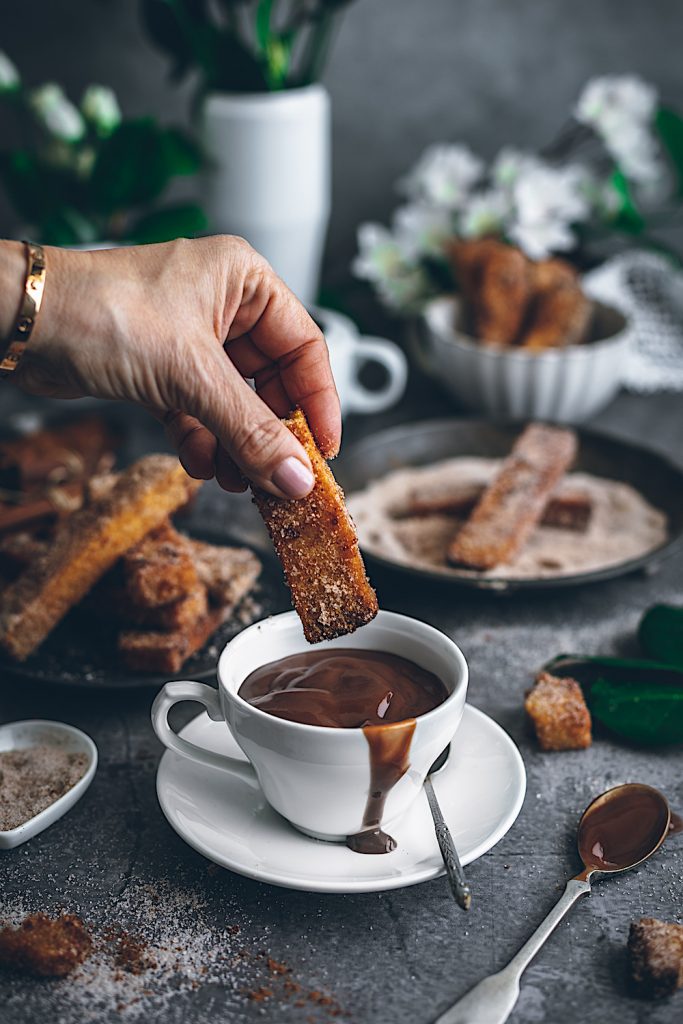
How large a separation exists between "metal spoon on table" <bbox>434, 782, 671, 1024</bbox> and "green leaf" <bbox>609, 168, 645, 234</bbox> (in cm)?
162

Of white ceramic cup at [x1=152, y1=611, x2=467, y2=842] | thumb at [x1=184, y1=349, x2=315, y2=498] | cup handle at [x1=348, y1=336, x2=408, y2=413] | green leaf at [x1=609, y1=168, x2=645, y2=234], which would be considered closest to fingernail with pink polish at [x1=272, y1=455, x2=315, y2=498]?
thumb at [x1=184, y1=349, x2=315, y2=498]

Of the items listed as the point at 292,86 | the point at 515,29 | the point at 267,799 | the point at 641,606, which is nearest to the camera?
the point at 267,799

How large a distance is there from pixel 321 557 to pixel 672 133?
1807 mm

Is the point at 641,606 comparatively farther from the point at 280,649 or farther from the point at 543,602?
the point at 280,649

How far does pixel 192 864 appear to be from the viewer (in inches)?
43.0

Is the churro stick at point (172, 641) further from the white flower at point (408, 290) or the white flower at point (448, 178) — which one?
the white flower at point (448, 178)

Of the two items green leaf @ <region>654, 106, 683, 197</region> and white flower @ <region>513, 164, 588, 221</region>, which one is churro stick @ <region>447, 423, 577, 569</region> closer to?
white flower @ <region>513, 164, 588, 221</region>

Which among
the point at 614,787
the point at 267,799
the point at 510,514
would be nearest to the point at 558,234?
the point at 510,514

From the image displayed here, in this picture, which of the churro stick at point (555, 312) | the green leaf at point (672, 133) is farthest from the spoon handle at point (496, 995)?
the green leaf at point (672, 133)

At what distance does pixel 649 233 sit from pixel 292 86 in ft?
3.58

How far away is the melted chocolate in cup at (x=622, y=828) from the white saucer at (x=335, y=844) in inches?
4.2

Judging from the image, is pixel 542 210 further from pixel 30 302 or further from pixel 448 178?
pixel 30 302

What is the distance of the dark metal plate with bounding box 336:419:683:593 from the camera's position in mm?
1811

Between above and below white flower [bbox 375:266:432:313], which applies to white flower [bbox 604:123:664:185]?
above
